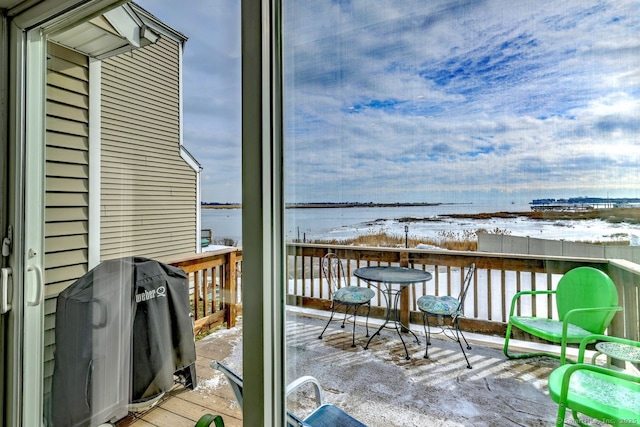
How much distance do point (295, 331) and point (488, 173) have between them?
0.66 m

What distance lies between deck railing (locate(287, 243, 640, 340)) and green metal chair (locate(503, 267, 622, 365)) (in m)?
0.01

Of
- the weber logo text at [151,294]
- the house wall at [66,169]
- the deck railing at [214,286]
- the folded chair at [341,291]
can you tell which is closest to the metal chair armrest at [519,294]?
the folded chair at [341,291]

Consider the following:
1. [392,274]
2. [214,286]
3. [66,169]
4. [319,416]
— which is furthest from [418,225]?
[66,169]

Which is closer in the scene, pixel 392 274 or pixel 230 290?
pixel 392 274

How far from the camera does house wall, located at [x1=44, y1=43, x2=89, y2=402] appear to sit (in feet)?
5.23

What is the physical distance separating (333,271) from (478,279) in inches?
14.9

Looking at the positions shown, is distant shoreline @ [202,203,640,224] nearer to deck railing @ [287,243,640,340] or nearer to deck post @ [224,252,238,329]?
deck railing @ [287,243,640,340]

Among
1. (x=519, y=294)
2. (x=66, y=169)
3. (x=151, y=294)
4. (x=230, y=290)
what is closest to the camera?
(x=519, y=294)

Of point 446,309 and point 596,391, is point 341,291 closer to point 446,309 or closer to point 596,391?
point 446,309

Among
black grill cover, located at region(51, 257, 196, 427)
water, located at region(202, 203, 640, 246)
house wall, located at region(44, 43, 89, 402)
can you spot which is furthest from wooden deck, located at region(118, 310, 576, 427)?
house wall, located at region(44, 43, 89, 402)

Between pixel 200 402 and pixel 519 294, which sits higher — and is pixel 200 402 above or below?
below

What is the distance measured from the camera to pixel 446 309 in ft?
2.74

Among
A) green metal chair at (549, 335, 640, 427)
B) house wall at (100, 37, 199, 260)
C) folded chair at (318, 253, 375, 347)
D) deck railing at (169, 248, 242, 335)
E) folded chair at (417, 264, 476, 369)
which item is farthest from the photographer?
house wall at (100, 37, 199, 260)

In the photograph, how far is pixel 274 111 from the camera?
94 centimetres
